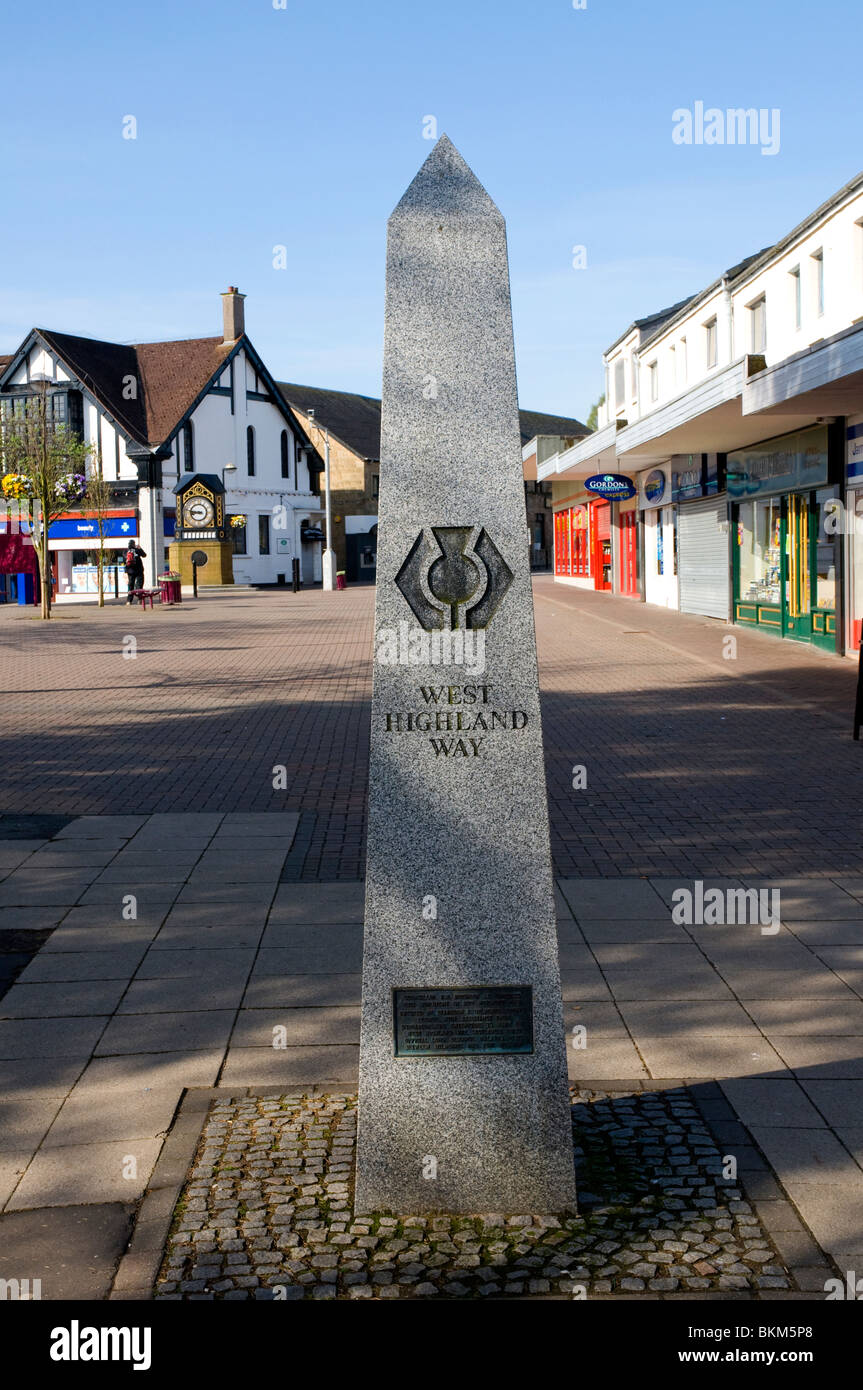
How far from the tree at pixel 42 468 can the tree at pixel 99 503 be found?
946mm

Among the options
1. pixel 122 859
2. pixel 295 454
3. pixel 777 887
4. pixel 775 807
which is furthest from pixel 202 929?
pixel 295 454

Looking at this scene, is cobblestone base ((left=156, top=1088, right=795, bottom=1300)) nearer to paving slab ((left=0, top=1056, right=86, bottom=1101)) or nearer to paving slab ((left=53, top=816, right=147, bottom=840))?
paving slab ((left=0, top=1056, right=86, bottom=1101))

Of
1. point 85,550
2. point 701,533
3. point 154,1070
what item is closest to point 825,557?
point 701,533

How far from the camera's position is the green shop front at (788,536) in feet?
68.8

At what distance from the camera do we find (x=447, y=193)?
4035mm

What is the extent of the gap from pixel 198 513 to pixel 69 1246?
4859cm

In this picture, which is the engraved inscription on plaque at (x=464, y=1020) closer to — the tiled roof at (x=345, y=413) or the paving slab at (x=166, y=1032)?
the paving slab at (x=166, y=1032)

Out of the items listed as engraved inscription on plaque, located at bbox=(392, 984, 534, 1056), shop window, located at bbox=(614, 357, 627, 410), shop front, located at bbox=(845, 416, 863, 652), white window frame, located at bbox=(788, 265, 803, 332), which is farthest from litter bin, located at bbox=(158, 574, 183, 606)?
engraved inscription on plaque, located at bbox=(392, 984, 534, 1056)

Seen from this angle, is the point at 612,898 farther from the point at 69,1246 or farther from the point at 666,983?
the point at 69,1246

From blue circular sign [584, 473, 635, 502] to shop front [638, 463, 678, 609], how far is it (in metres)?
0.64
